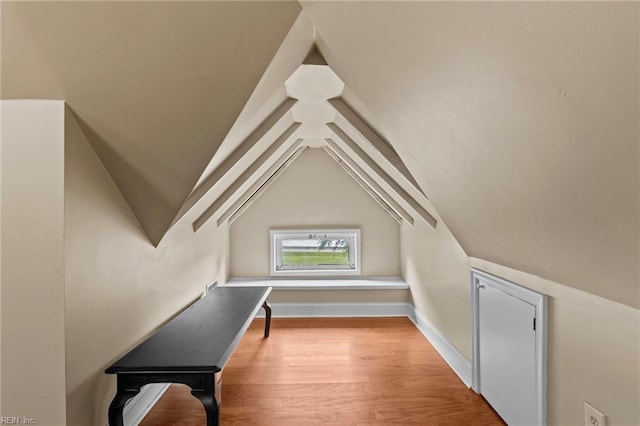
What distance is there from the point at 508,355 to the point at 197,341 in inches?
70.1

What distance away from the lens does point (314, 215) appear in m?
4.59

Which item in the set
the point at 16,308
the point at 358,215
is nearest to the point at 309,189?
the point at 358,215

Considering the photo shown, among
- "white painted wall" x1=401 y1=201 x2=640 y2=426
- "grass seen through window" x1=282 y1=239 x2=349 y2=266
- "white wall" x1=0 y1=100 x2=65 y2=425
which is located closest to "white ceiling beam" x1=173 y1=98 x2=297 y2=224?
"white wall" x1=0 y1=100 x2=65 y2=425

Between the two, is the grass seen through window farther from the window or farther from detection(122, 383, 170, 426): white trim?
detection(122, 383, 170, 426): white trim

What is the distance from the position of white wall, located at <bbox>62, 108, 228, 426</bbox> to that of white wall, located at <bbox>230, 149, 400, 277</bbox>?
2241 millimetres

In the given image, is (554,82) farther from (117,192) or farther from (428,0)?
(117,192)

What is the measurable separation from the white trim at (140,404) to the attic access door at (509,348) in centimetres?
213

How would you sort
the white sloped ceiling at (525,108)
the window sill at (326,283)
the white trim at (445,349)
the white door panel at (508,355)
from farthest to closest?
the window sill at (326,283)
the white trim at (445,349)
the white door panel at (508,355)
the white sloped ceiling at (525,108)

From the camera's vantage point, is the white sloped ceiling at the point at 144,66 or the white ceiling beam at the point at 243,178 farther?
the white ceiling beam at the point at 243,178

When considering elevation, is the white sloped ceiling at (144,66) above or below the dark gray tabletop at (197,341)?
above

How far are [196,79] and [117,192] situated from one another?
0.82 meters

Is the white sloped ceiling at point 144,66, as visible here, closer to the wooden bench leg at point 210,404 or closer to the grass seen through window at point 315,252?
the wooden bench leg at point 210,404

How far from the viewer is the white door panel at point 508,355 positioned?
174 cm

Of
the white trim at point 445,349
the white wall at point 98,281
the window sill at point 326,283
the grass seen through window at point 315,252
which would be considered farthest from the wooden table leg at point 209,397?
the grass seen through window at point 315,252
